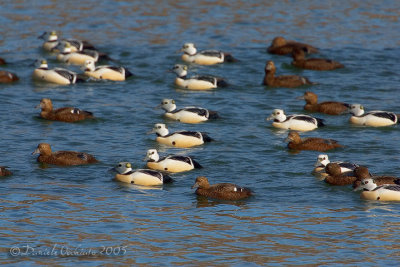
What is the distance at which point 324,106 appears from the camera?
29.2m

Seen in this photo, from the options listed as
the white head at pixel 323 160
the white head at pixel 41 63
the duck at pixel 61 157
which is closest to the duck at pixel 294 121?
the white head at pixel 323 160

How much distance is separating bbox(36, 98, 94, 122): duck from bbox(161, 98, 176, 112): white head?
2218mm

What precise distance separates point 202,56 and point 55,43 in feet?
19.5

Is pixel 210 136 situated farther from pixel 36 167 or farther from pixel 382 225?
pixel 382 225

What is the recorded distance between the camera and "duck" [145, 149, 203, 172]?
2300 cm

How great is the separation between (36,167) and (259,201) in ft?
18.8

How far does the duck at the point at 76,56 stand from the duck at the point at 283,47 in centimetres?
677

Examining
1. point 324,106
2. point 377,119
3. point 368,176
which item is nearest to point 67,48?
point 324,106

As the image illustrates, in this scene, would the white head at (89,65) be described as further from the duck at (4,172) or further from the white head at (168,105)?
the duck at (4,172)

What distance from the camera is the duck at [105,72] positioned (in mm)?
33125

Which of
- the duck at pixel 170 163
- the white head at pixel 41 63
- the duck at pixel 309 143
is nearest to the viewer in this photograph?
the duck at pixel 170 163

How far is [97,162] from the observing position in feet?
78.0

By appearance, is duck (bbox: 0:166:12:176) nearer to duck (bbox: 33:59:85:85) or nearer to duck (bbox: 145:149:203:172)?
duck (bbox: 145:149:203:172)

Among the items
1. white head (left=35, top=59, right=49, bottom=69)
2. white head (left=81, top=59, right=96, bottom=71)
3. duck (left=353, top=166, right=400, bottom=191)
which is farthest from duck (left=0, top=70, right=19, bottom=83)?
duck (left=353, top=166, right=400, bottom=191)
